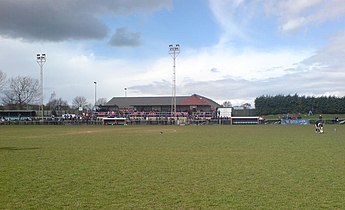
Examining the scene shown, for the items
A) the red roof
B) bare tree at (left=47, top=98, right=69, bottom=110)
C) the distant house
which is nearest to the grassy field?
the distant house

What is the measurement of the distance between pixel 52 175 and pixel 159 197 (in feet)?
15.8

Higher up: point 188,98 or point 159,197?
point 188,98

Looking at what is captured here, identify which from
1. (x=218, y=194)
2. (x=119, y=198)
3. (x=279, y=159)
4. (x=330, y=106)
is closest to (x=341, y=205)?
Result: (x=218, y=194)

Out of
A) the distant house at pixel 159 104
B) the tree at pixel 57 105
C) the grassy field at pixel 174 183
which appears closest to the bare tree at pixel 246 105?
the distant house at pixel 159 104

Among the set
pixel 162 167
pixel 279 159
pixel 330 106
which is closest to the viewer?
pixel 162 167

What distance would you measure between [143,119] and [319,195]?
73842 mm

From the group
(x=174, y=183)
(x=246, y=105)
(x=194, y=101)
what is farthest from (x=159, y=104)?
(x=174, y=183)

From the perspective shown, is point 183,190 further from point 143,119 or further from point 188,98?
point 188,98

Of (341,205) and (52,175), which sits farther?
(52,175)

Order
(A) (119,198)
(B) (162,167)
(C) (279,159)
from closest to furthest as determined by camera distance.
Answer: (A) (119,198)
(B) (162,167)
(C) (279,159)

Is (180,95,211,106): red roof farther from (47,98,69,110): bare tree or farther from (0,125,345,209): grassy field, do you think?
(0,125,345,209): grassy field

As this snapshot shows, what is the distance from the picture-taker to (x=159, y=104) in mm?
117438

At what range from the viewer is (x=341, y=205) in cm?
825

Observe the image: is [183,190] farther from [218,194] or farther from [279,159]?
[279,159]
